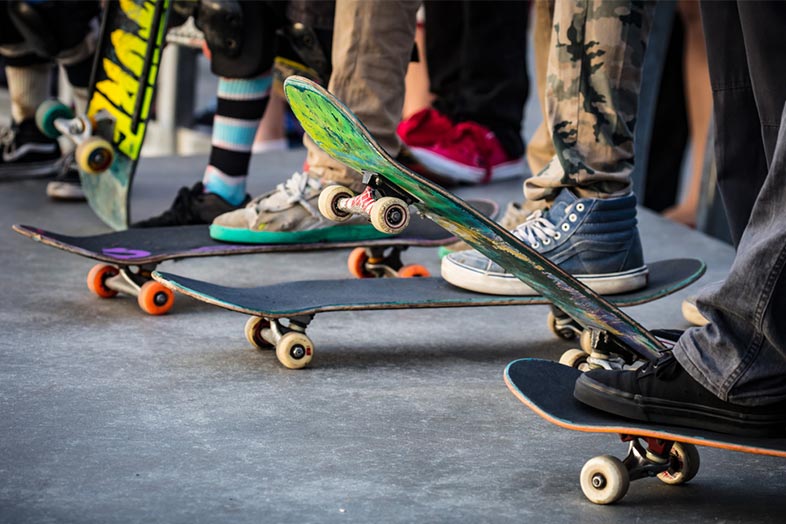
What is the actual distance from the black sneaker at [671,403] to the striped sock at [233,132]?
5.69 ft

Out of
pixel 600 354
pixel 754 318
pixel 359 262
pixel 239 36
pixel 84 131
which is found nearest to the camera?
pixel 754 318

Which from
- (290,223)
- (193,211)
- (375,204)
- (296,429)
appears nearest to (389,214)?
(375,204)

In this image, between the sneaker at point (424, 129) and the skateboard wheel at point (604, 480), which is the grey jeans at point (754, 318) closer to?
the skateboard wheel at point (604, 480)

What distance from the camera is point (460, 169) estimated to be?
4.16 meters

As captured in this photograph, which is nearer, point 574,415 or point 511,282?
point 574,415

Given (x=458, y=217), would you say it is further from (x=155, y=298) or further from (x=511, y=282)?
(x=155, y=298)

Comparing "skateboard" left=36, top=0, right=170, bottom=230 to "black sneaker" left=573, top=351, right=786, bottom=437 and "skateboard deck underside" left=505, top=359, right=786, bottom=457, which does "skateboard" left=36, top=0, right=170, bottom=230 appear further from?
"black sneaker" left=573, top=351, right=786, bottom=437

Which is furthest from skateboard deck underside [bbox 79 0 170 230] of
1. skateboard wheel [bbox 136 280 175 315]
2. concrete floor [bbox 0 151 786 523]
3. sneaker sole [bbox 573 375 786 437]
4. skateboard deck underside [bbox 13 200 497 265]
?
sneaker sole [bbox 573 375 786 437]

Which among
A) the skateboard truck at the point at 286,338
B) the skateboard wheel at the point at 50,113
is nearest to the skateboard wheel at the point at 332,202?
the skateboard truck at the point at 286,338

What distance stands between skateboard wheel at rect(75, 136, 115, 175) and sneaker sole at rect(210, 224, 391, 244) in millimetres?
629

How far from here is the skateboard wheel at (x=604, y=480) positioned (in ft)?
5.10

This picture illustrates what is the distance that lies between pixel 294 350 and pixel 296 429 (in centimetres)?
34

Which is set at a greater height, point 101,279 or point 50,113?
point 50,113

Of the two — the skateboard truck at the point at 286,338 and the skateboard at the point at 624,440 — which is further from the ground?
the skateboard at the point at 624,440
